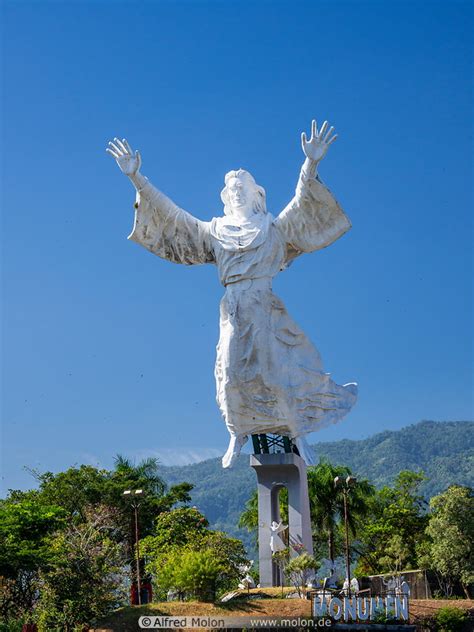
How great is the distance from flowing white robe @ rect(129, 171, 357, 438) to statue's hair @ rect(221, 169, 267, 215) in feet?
0.81

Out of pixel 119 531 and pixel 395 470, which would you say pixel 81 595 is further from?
pixel 395 470

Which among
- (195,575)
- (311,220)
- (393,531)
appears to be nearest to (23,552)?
(195,575)

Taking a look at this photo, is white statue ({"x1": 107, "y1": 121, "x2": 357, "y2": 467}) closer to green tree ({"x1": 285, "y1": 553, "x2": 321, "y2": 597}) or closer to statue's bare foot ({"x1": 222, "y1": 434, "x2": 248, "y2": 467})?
statue's bare foot ({"x1": 222, "y1": 434, "x2": 248, "y2": 467})

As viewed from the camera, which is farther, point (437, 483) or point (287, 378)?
point (437, 483)

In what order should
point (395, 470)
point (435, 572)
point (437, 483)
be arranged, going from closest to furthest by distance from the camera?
point (435, 572)
point (437, 483)
point (395, 470)

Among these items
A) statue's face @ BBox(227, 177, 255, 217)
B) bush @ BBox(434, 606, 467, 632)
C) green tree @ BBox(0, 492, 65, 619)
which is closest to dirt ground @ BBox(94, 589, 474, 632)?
bush @ BBox(434, 606, 467, 632)

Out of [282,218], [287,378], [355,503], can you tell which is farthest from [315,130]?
[355,503]

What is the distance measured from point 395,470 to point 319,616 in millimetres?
115504

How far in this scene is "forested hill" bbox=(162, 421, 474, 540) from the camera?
129500 millimetres

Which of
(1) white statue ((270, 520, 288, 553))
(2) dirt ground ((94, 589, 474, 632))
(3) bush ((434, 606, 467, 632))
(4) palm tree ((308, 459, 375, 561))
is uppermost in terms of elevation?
(4) palm tree ((308, 459, 375, 561))

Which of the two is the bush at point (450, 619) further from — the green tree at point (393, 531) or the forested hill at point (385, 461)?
the forested hill at point (385, 461)

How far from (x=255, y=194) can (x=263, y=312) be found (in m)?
3.15

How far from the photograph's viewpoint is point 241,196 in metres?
24.9

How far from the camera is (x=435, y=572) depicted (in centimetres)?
A: 3156
